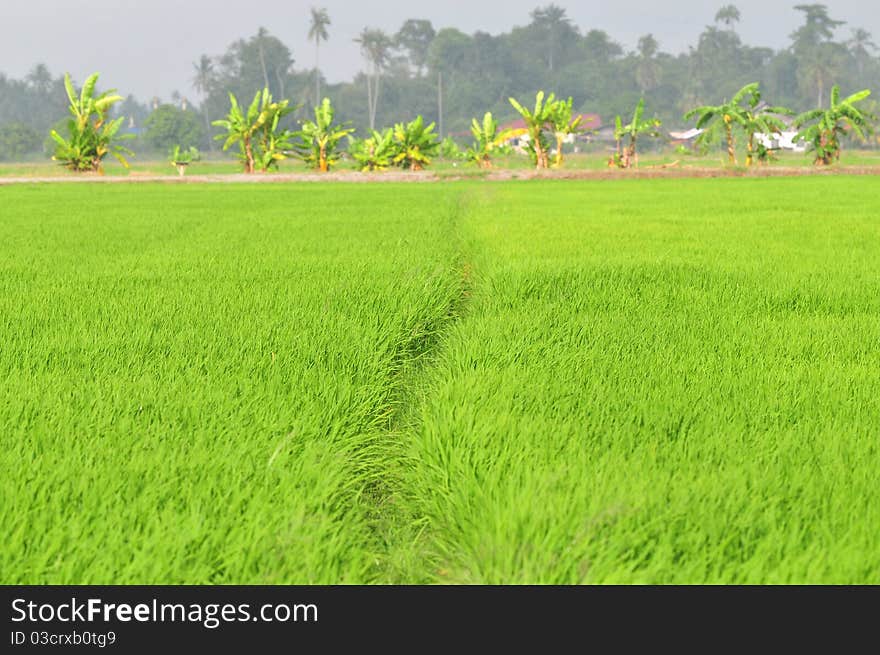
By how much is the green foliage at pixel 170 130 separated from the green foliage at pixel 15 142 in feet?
28.6

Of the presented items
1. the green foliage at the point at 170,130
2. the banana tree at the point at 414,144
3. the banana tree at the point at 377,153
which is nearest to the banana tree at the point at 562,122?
the banana tree at the point at 414,144

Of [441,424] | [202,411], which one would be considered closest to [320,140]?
[202,411]

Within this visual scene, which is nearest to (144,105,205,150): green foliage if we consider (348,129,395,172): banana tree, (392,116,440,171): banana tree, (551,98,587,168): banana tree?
(348,129,395,172): banana tree

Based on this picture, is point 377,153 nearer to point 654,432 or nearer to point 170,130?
point 654,432

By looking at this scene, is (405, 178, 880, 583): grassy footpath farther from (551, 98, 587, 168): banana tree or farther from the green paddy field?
(551, 98, 587, 168): banana tree

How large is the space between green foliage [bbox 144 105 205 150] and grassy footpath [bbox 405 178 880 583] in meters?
65.9

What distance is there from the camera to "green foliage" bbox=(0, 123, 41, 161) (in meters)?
63.7

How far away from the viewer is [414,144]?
76.4 feet

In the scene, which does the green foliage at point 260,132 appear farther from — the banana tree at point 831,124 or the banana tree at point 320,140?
the banana tree at point 831,124

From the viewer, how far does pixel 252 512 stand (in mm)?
1590

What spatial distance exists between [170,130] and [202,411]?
68.5 meters

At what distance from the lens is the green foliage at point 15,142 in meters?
63.7

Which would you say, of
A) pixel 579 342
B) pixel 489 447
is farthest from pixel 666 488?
pixel 579 342
